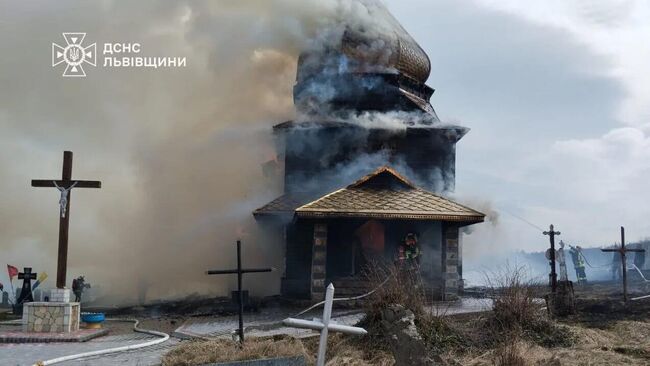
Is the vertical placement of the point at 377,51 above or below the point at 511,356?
above

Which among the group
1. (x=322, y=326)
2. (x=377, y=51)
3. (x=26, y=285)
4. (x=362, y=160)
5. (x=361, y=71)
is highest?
(x=377, y=51)

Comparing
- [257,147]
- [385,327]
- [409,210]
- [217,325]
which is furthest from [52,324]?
[257,147]

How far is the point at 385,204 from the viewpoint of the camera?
63.5 feet

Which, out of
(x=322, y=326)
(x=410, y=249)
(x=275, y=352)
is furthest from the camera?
(x=410, y=249)

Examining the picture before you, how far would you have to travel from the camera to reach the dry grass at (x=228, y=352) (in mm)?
9336

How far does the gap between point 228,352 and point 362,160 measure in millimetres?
15445

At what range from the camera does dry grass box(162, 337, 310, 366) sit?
9.34 m

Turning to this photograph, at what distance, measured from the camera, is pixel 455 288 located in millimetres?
19781

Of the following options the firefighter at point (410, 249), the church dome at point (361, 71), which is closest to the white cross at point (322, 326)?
the firefighter at point (410, 249)

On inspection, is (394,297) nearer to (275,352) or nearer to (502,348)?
(502,348)

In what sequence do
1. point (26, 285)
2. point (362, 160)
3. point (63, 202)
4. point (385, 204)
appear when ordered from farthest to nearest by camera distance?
point (362, 160), point (26, 285), point (385, 204), point (63, 202)

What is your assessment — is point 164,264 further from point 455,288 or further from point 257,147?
point 455,288

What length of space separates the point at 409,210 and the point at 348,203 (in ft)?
6.64

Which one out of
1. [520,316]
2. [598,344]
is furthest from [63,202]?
[598,344]
